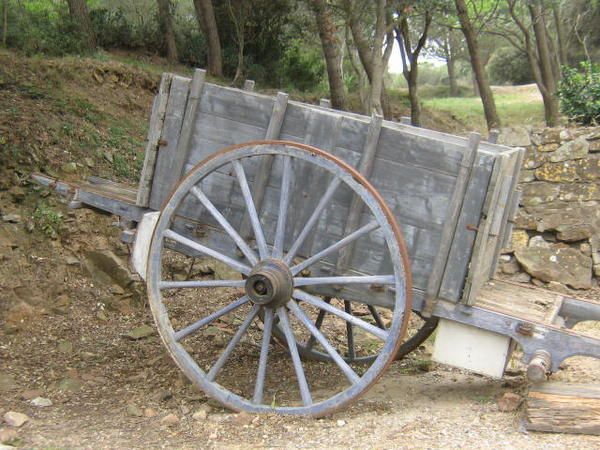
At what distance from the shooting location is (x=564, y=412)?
395 centimetres

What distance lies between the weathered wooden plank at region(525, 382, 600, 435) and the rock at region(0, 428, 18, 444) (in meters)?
2.92

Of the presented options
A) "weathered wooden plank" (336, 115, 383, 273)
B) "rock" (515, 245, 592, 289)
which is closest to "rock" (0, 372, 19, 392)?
"weathered wooden plank" (336, 115, 383, 273)

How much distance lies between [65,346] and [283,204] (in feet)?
9.16

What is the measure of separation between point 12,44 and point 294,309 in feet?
27.0

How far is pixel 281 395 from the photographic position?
5125 mm

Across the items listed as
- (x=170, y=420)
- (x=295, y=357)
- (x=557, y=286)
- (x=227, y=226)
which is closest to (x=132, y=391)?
(x=170, y=420)

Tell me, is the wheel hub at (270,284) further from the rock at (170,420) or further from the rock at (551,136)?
the rock at (551,136)

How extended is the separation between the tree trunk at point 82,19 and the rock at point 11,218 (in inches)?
224

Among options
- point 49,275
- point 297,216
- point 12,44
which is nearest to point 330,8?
point 12,44

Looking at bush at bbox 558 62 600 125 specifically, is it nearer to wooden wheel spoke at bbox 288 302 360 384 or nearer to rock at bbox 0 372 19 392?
wooden wheel spoke at bbox 288 302 360 384

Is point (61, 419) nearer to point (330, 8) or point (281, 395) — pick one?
point (281, 395)

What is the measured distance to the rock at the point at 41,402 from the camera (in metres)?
4.89

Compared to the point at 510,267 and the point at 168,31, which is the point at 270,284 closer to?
the point at 510,267

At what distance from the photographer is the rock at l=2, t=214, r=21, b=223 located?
6707mm
